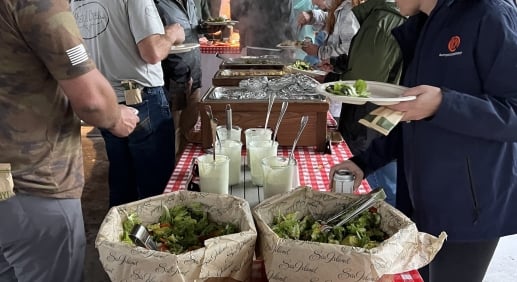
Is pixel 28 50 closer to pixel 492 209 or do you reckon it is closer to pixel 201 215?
pixel 201 215

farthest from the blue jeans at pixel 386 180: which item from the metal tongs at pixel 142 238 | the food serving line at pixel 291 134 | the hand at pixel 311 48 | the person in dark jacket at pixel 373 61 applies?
the metal tongs at pixel 142 238

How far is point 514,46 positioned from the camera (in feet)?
3.55

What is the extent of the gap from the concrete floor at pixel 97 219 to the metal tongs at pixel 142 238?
142cm

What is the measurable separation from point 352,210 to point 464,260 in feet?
1.52

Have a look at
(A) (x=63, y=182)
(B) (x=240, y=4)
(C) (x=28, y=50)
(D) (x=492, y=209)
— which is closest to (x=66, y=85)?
(C) (x=28, y=50)

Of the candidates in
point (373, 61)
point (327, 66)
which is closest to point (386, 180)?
point (373, 61)

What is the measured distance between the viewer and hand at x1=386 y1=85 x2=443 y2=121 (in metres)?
1.08

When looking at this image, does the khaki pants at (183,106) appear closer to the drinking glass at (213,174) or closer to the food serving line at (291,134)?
the food serving line at (291,134)

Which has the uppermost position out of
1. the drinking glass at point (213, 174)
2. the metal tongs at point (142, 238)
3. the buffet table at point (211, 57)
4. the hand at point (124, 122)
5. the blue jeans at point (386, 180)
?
the hand at point (124, 122)

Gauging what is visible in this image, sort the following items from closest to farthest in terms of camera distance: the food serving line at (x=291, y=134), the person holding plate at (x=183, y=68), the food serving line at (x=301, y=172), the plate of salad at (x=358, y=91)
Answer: the food serving line at (x=301, y=172), the plate of salad at (x=358, y=91), the food serving line at (x=291, y=134), the person holding plate at (x=183, y=68)

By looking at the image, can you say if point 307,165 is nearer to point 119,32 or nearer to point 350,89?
point 350,89

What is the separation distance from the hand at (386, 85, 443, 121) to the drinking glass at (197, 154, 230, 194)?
426mm

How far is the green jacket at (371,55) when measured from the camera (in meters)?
2.12

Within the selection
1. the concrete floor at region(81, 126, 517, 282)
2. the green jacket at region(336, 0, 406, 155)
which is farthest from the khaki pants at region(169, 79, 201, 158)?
the green jacket at region(336, 0, 406, 155)
